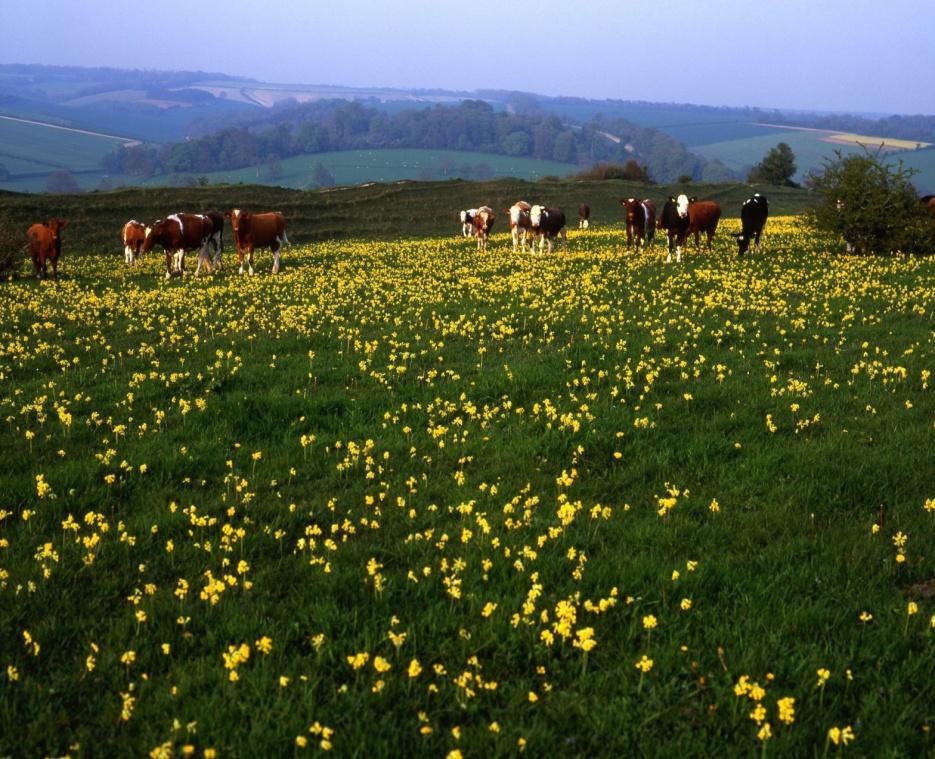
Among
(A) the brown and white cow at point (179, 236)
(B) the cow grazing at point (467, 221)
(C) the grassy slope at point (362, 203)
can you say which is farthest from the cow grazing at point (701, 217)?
(C) the grassy slope at point (362, 203)

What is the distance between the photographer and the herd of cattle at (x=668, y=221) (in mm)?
27625

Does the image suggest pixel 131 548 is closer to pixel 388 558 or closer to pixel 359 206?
pixel 388 558

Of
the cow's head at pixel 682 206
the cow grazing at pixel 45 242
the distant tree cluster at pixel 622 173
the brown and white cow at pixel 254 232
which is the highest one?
the distant tree cluster at pixel 622 173

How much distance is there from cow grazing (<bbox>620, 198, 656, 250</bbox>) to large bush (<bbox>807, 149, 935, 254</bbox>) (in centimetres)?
749

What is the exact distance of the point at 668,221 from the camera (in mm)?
27625

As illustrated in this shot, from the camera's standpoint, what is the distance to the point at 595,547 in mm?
6285

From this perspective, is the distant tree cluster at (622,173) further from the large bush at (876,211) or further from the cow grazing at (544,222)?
the large bush at (876,211)

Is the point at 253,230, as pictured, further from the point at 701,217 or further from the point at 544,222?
the point at 701,217

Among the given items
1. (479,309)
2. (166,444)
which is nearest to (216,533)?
(166,444)

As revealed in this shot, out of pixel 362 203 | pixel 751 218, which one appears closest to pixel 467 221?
pixel 362 203

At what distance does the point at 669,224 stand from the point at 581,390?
19.2 m

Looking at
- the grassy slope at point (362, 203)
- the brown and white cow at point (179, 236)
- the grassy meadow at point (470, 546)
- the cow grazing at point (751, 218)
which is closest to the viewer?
the grassy meadow at point (470, 546)

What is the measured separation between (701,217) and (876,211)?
660 centimetres

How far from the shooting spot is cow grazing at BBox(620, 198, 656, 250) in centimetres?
3128
